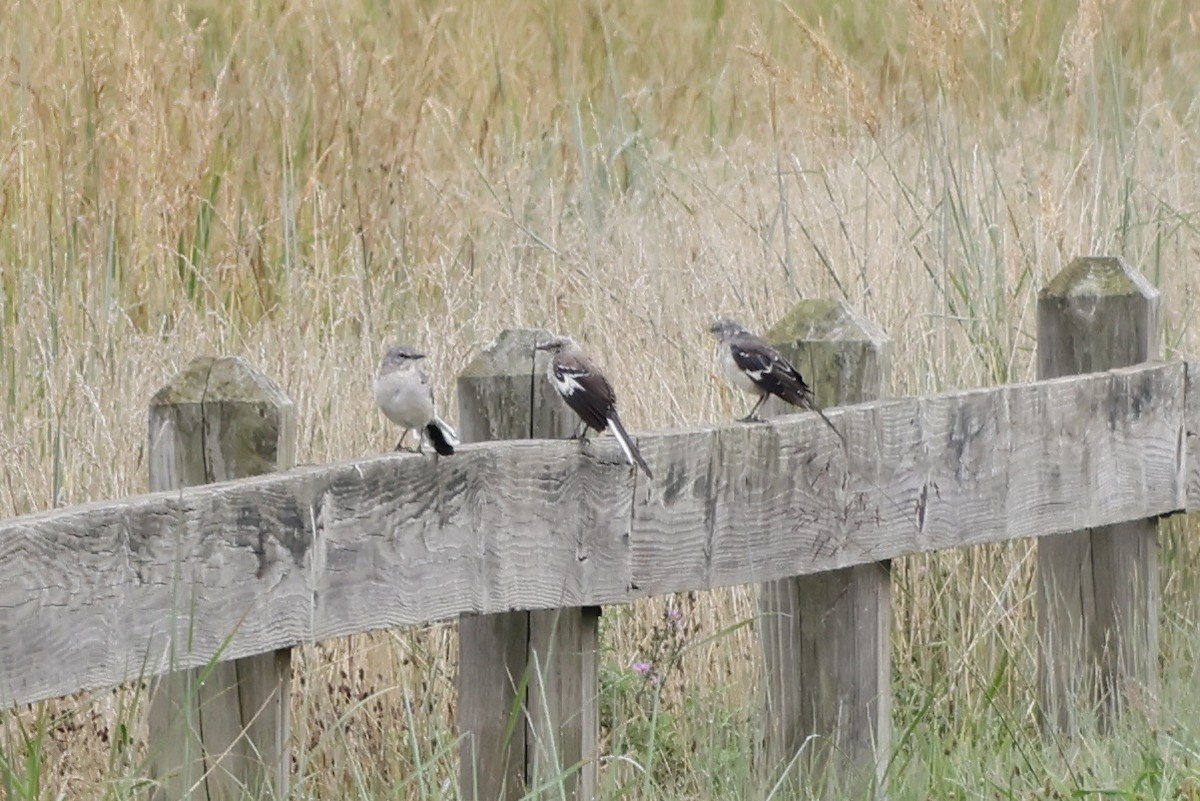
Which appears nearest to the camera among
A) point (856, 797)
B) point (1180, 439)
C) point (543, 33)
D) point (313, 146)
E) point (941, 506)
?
point (856, 797)

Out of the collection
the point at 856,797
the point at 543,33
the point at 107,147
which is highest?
the point at 543,33

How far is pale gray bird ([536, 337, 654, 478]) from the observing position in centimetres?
356

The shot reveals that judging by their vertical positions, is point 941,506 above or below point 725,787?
above

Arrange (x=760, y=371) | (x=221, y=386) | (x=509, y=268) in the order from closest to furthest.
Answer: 1. (x=221, y=386)
2. (x=760, y=371)
3. (x=509, y=268)

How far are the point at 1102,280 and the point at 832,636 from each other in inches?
51.7

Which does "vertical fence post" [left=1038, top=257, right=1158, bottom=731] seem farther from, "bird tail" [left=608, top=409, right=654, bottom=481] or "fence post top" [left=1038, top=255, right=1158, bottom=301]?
"bird tail" [left=608, top=409, right=654, bottom=481]

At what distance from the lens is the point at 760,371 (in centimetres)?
426

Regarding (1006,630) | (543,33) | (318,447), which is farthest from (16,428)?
(543,33)

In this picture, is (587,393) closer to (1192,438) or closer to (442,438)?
(442,438)

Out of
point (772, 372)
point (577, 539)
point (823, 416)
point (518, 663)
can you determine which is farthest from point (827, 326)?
point (518, 663)

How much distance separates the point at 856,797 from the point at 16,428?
2.11 meters

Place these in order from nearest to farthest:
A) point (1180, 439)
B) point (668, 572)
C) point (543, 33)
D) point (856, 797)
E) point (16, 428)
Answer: point (668, 572) → point (856, 797) → point (16, 428) → point (1180, 439) → point (543, 33)

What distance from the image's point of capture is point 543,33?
8.39m

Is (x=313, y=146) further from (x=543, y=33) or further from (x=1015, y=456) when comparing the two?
Answer: (x=1015, y=456)
